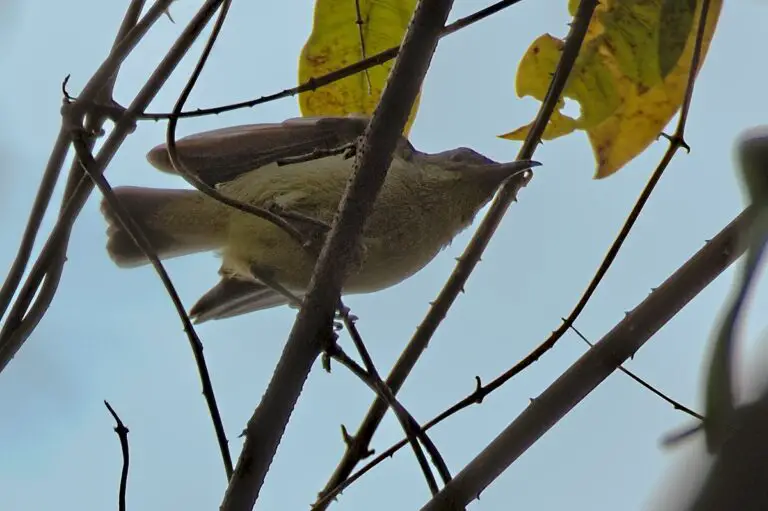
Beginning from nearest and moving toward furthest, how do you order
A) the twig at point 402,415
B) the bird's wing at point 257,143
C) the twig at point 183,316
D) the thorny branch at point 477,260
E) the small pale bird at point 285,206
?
the twig at point 402,415
the twig at point 183,316
the thorny branch at point 477,260
the small pale bird at point 285,206
the bird's wing at point 257,143

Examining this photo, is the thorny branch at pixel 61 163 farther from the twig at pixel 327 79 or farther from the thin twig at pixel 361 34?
the thin twig at pixel 361 34

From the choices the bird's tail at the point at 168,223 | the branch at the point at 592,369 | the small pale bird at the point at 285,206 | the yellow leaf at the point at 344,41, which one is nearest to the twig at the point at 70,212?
the yellow leaf at the point at 344,41

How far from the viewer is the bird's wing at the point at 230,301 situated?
2.72m

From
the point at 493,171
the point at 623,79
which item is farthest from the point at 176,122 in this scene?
the point at 493,171

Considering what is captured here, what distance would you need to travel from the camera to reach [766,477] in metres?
0.38

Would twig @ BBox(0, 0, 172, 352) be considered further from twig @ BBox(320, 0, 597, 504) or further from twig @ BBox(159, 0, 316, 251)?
twig @ BBox(320, 0, 597, 504)

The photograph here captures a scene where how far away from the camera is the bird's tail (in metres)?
2.70

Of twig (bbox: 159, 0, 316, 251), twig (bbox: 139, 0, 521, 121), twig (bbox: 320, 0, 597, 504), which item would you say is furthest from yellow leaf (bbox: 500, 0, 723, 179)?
twig (bbox: 159, 0, 316, 251)

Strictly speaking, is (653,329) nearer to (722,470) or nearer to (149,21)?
(722,470)

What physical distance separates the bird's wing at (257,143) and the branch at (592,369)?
55.0 inches

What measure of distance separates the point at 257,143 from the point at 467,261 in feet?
2.62

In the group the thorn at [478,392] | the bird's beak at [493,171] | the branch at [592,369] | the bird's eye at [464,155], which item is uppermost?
the bird's eye at [464,155]

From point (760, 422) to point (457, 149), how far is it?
7.40 ft

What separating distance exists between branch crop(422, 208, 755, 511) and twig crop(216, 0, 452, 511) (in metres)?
0.25
